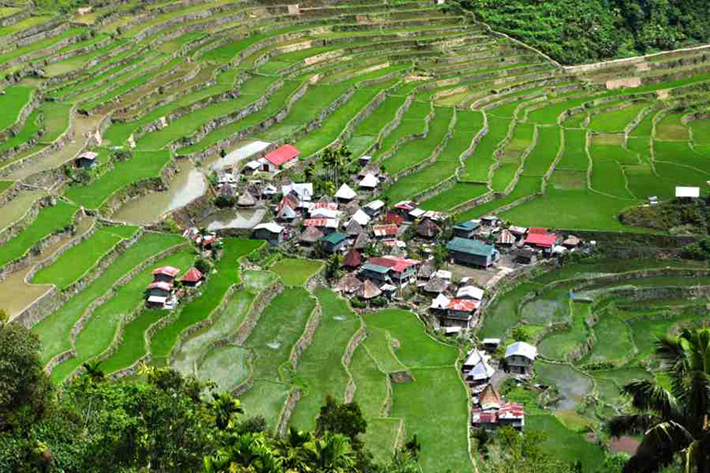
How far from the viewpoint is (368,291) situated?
145 ft

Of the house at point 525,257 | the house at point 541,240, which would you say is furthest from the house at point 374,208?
the house at point 541,240

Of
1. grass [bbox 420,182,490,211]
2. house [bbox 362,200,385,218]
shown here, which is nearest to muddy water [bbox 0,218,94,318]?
house [bbox 362,200,385,218]

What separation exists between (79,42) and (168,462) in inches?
1811

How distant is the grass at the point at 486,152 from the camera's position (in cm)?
5662

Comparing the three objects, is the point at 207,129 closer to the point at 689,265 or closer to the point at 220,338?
the point at 220,338

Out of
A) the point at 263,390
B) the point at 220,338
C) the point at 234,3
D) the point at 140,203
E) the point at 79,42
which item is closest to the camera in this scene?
the point at 263,390

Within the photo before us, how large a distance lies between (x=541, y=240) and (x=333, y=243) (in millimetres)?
10090

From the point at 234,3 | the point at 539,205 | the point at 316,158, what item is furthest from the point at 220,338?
the point at 234,3

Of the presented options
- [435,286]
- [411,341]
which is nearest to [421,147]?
[435,286]

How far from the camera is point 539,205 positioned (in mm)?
54438

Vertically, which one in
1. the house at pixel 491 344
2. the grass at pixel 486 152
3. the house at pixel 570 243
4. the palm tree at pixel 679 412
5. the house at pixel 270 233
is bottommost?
the house at pixel 570 243

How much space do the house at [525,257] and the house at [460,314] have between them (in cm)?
622

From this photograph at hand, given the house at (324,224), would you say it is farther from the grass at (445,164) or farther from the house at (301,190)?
the grass at (445,164)

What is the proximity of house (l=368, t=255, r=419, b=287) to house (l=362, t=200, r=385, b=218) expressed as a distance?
4.56 metres
